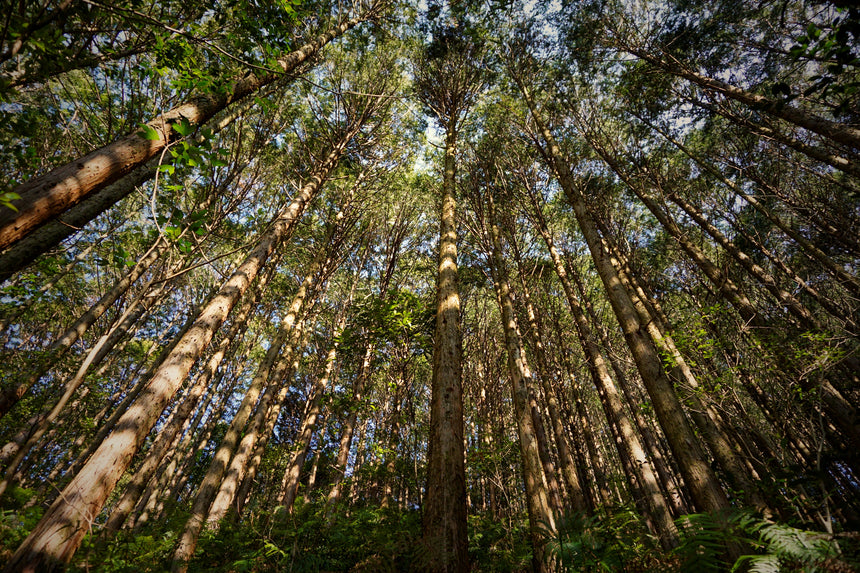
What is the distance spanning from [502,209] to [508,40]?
6149mm

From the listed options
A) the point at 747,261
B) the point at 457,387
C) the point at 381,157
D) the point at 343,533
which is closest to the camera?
the point at 457,387

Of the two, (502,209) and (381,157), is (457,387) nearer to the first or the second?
(502,209)

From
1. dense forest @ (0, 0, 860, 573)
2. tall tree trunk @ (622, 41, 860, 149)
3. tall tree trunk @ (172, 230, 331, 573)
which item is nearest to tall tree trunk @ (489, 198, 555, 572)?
dense forest @ (0, 0, 860, 573)

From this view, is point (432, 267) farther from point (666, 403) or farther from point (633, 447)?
point (666, 403)

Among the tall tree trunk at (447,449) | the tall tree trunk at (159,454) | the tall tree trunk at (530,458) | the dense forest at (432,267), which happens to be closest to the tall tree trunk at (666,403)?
the dense forest at (432,267)

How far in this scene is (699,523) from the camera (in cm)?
247

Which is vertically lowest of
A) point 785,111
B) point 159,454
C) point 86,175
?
point 159,454

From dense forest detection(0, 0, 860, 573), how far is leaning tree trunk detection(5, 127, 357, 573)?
27mm

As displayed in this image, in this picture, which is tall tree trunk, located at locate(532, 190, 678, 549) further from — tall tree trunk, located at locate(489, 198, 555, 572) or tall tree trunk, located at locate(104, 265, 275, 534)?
tall tree trunk, located at locate(104, 265, 275, 534)

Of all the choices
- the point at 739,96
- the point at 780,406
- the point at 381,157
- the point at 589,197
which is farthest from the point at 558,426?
the point at 381,157

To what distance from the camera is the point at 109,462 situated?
111 inches

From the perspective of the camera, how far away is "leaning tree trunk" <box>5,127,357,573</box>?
2.33m

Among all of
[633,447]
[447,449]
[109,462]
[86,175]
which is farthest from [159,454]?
[633,447]

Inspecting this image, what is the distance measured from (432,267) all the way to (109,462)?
899 cm
